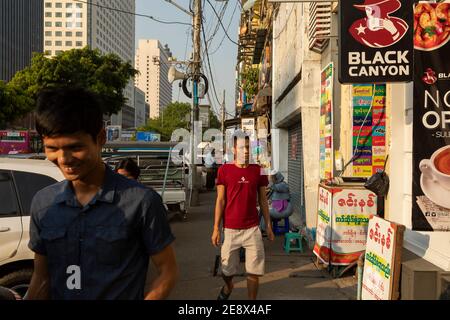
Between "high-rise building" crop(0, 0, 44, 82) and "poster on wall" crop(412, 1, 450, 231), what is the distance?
97.8m

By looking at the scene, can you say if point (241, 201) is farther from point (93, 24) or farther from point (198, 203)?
point (93, 24)

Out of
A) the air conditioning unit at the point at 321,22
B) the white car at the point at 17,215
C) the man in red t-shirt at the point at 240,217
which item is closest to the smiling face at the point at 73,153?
the white car at the point at 17,215

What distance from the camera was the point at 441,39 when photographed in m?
4.57

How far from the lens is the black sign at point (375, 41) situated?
4707mm

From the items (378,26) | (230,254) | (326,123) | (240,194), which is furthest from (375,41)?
(326,123)

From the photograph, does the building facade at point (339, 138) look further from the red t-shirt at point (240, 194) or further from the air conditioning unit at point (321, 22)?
the red t-shirt at point (240, 194)

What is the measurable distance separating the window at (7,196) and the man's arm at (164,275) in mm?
3361

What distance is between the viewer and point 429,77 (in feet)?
15.0

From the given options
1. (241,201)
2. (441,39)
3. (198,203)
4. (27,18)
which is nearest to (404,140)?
(441,39)

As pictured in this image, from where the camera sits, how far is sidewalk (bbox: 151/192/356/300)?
244 inches

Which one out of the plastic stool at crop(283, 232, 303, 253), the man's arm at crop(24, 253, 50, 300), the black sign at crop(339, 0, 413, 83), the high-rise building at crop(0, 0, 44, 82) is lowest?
the plastic stool at crop(283, 232, 303, 253)

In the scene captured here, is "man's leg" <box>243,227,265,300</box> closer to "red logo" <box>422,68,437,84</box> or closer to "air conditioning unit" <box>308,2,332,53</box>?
"red logo" <box>422,68,437,84</box>

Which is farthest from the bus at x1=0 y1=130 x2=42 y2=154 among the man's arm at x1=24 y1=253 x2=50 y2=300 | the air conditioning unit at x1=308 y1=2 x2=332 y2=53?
the man's arm at x1=24 y1=253 x2=50 y2=300

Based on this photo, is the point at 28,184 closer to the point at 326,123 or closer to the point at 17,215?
the point at 17,215
